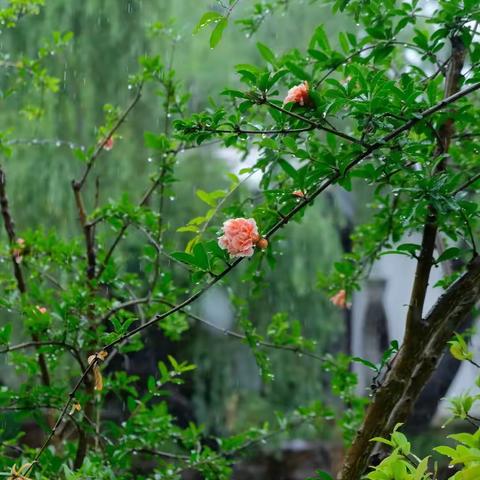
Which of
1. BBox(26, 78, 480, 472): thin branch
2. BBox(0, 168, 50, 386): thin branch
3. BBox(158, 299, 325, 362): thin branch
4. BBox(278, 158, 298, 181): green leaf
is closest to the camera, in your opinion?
BBox(26, 78, 480, 472): thin branch

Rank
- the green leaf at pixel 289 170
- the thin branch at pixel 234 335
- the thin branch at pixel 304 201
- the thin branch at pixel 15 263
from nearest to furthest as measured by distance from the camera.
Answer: the thin branch at pixel 304 201
the green leaf at pixel 289 170
the thin branch at pixel 234 335
the thin branch at pixel 15 263

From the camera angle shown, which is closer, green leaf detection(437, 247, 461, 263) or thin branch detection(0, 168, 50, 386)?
green leaf detection(437, 247, 461, 263)

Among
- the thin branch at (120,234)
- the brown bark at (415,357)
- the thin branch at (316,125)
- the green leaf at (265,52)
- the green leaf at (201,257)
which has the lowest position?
the brown bark at (415,357)

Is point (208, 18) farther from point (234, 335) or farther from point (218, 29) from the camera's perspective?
point (234, 335)

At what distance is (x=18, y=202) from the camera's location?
3.68 meters

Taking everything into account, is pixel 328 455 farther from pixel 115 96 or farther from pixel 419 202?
pixel 419 202

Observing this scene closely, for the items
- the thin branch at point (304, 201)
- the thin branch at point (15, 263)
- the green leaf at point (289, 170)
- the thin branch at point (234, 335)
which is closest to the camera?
the thin branch at point (304, 201)

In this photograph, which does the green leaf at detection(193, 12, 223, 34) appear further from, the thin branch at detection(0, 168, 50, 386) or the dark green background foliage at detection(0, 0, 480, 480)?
the thin branch at detection(0, 168, 50, 386)

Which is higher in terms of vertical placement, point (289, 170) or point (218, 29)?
point (218, 29)

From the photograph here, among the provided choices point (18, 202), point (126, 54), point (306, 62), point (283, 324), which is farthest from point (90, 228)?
point (126, 54)

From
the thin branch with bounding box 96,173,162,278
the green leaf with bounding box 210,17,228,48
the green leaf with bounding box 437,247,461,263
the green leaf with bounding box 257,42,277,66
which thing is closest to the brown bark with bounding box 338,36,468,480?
the green leaf with bounding box 437,247,461,263

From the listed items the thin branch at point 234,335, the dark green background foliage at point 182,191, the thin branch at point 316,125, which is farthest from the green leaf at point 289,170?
the thin branch at point 234,335

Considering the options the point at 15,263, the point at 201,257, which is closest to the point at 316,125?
the point at 201,257

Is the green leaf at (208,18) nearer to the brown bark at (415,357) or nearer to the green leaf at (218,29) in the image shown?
the green leaf at (218,29)
